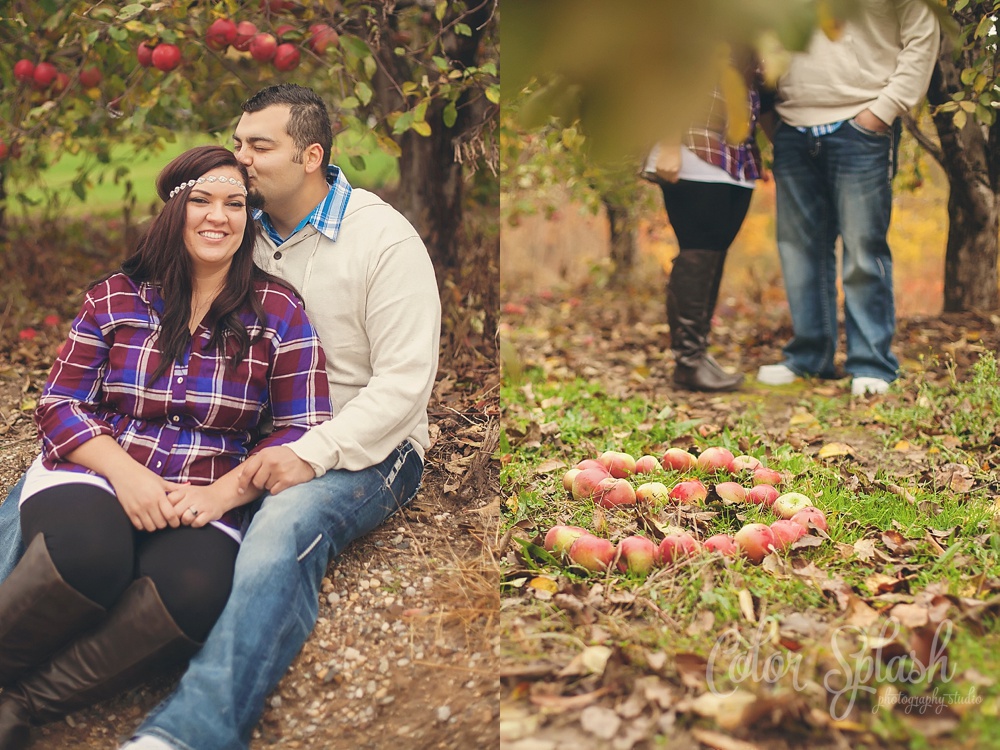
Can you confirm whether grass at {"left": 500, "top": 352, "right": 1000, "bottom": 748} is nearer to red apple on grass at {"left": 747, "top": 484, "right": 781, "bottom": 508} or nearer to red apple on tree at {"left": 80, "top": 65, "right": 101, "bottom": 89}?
red apple on grass at {"left": 747, "top": 484, "right": 781, "bottom": 508}

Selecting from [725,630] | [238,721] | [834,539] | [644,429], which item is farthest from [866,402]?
[238,721]

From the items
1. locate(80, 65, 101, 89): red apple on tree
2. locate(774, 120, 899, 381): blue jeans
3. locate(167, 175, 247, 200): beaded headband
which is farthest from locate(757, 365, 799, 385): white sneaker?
locate(80, 65, 101, 89): red apple on tree

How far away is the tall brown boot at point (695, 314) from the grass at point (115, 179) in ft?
4.27

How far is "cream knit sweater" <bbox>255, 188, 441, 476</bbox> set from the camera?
6.93 feet

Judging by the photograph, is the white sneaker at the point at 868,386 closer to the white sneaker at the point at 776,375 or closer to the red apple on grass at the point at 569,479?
the white sneaker at the point at 776,375

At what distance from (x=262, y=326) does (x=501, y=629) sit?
0.84 meters

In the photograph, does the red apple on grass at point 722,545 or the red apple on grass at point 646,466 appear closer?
the red apple on grass at point 722,545

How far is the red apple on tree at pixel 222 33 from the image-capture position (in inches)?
118

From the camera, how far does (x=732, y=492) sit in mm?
2334

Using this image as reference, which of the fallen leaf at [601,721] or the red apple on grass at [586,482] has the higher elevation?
the red apple on grass at [586,482]

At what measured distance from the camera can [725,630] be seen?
5.72ft

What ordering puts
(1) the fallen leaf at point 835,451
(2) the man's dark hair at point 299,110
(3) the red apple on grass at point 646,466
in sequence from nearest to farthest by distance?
(2) the man's dark hair at point 299,110
(3) the red apple on grass at point 646,466
(1) the fallen leaf at point 835,451

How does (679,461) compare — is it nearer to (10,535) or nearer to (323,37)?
(10,535)

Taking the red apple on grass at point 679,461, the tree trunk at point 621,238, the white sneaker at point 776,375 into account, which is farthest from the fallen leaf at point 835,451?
the tree trunk at point 621,238
